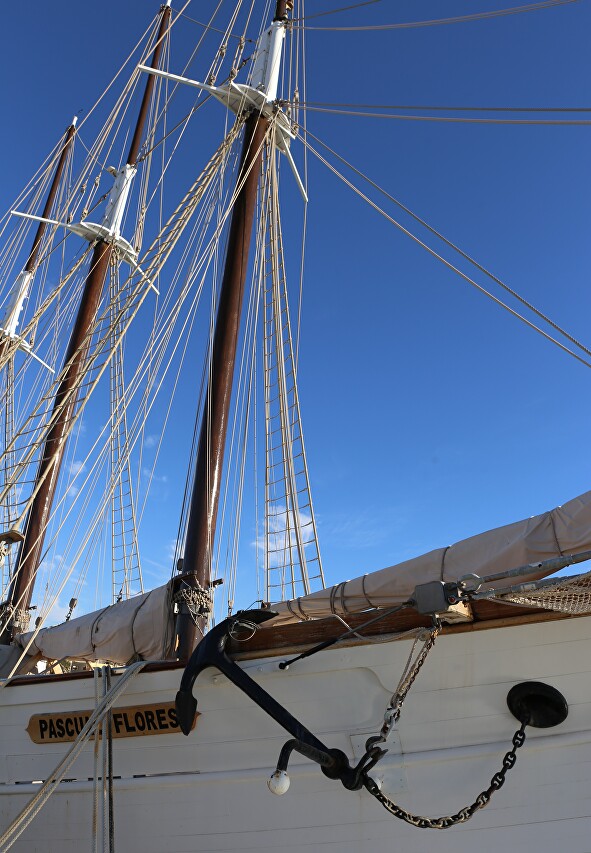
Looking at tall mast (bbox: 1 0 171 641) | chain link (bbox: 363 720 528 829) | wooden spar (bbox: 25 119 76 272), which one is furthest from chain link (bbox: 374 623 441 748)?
wooden spar (bbox: 25 119 76 272)

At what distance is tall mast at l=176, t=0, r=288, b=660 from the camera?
7.22 meters

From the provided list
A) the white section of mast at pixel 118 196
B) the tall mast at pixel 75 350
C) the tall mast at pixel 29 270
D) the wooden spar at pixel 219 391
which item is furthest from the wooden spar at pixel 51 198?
the wooden spar at pixel 219 391

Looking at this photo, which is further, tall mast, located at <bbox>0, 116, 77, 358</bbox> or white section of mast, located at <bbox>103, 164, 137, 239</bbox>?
tall mast, located at <bbox>0, 116, 77, 358</bbox>

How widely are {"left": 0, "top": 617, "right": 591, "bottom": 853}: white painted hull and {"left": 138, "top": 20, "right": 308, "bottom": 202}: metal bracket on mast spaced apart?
384 inches

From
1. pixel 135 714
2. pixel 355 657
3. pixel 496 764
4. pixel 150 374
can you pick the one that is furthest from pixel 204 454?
pixel 496 764

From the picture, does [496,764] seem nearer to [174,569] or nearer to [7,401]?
[174,569]

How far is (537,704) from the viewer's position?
428 centimetres

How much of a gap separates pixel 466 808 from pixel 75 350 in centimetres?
1084

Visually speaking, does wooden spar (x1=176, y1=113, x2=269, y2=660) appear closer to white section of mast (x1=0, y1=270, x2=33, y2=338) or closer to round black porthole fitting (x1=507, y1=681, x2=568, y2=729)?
round black porthole fitting (x1=507, y1=681, x2=568, y2=729)

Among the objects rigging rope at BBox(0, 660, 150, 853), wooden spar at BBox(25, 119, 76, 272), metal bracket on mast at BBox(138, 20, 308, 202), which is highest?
wooden spar at BBox(25, 119, 76, 272)

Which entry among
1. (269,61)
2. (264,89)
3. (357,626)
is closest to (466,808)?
(357,626)

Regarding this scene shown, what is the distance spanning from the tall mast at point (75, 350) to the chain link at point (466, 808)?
24.4 feet

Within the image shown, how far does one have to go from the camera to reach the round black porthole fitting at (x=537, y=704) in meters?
4.18

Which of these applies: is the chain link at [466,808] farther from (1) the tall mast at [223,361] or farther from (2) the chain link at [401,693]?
(1) the tall mast at [223,361]
